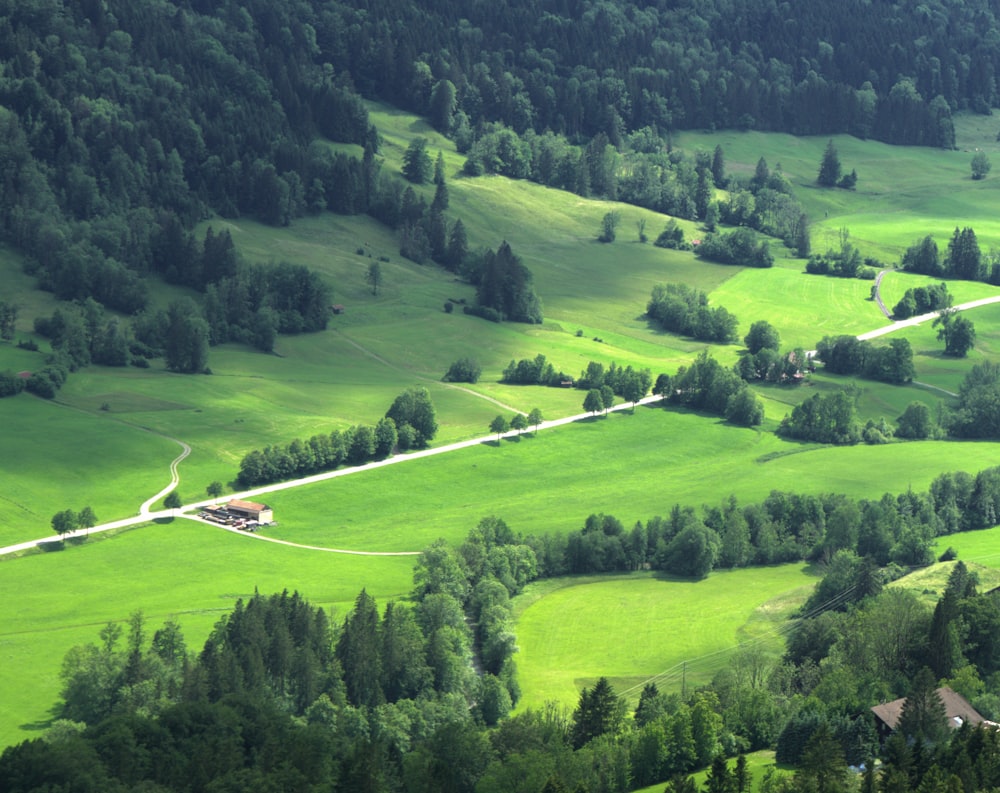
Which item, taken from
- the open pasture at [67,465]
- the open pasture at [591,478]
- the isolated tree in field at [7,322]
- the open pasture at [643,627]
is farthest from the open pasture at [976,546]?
the isolated tree in field at [7,322]

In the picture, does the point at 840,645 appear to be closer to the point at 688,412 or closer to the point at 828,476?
the point at 828,476

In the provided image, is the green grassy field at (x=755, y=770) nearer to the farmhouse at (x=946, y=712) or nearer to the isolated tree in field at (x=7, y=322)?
the farmhouse at (x=946, y=712)

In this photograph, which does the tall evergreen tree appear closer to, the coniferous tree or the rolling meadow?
the rolling meadow

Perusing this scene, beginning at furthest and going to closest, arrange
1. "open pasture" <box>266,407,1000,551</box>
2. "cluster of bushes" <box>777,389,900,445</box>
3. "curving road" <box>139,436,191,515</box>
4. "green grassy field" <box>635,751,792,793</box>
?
"cluster of bushes" <box>777,389,900,445</box> < "open pasture" <box>266,407,1000,551</box> < "curving road" <box>139,436,191,515</box> < "green grassy field" <box>635,751,792,793</box>

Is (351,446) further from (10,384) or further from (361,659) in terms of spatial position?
(361,659)

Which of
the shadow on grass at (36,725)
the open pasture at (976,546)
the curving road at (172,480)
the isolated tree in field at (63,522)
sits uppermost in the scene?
the open pasture at (976,546)

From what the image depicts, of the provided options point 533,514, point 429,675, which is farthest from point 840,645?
point 533,514

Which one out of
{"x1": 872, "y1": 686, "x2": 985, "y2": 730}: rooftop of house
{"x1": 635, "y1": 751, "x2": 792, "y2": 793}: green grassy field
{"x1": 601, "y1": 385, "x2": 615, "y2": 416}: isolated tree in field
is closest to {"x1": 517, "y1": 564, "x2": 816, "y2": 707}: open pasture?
{"x1": 635, "y1": 751, "x2": 792, "y2": 793}: green grassy field
